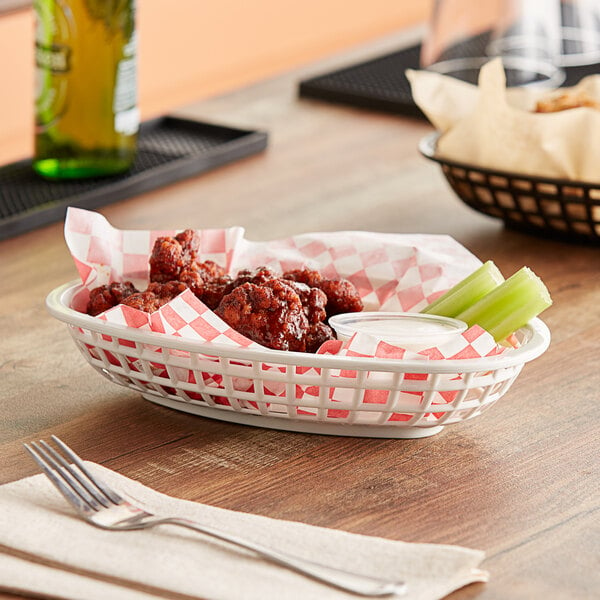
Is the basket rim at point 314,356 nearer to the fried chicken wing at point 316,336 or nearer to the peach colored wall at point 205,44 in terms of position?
the fried chicken wing at point 316,336

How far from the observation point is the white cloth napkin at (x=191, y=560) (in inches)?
27.3

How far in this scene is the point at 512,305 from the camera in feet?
2.97

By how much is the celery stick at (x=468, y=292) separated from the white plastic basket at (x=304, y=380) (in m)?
0.05

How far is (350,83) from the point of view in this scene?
2146mm

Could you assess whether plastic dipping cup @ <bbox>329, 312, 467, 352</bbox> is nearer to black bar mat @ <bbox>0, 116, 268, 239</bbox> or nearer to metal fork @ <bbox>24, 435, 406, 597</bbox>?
metal fork @ <bbox>24, 435, 406, 597</bbox>

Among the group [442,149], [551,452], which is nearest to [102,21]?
[442,149]

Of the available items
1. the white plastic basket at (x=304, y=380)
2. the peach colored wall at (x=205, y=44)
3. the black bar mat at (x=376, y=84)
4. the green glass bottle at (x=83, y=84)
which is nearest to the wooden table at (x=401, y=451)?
the white plastic basket at (x=304, y=380)

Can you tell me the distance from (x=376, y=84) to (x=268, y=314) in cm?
135

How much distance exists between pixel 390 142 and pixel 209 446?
1.09 m

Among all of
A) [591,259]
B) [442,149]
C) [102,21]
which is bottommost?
[591,259]

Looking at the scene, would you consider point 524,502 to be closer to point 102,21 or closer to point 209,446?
point 209,446

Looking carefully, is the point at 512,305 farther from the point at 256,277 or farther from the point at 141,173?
the point at 141,173

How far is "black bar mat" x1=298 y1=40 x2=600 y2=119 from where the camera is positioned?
6.76ft

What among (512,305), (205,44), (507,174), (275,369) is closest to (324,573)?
(275,369)
